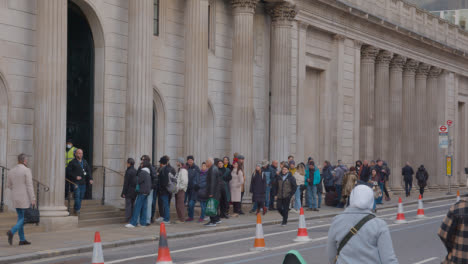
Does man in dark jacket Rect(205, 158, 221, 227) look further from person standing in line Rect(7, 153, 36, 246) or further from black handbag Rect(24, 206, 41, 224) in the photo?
person standing in line Rect(7, 153, 36, 246)

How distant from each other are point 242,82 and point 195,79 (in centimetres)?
326

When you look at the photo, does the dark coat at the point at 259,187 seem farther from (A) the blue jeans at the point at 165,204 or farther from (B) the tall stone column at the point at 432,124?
(B) the tall stone column at the point at 432,124

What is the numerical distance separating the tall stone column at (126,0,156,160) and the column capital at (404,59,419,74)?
25.6 metres

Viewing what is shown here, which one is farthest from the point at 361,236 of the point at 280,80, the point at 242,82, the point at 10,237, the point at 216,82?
the point at 280,80

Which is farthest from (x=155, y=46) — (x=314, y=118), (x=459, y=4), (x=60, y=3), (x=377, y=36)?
(x=459, y=4)

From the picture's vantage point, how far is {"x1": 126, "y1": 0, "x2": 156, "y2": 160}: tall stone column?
2397 cm

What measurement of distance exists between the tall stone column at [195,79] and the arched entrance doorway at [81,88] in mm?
3874

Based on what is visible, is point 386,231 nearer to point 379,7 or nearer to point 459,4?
point 379,7

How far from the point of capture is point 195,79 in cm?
2698

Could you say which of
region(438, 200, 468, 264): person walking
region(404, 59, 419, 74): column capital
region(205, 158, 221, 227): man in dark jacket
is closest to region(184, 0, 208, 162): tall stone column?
region(205, 158, 221, 227): man in dark jacket

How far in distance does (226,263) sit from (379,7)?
30.8 m

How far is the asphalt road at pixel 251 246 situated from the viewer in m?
14.9

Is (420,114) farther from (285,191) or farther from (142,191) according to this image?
(142,191)

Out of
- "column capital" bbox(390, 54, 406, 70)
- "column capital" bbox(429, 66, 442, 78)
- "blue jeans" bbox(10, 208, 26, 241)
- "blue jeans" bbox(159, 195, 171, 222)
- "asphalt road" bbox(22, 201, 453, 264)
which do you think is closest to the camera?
"asphalt road" bbox(22, 201, 453, 264)
